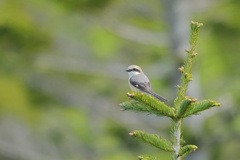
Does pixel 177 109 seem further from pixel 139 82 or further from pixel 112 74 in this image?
pixel 112 74

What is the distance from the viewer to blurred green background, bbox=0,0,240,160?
13492mm

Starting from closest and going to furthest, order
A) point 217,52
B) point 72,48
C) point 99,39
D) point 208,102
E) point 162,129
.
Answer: point 208,102, point 162,129, point 217,52, point 99,39, point 72,48

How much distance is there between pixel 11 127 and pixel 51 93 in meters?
4.89

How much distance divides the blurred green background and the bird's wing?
20.7 feet

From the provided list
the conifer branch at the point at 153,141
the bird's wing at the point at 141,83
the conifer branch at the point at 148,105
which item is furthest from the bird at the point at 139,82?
the conifer branch at the point at 153,141

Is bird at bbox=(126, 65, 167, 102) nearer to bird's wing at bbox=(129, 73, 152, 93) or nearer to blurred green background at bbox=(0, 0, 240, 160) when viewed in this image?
bird's wing at bbox=(129, 73, 152, 93)

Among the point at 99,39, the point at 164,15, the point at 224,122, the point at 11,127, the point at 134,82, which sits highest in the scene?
the point at 99,39

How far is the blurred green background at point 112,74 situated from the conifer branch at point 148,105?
8.27 meters

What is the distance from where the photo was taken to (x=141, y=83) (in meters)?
5.68

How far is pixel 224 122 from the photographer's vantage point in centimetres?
1452

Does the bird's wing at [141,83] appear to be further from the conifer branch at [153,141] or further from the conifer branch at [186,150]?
the conifer branch at [186,150]

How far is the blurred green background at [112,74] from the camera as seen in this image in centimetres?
1349

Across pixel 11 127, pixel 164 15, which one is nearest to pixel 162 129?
pixel 164 15

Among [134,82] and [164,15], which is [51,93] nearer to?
[164,15]
